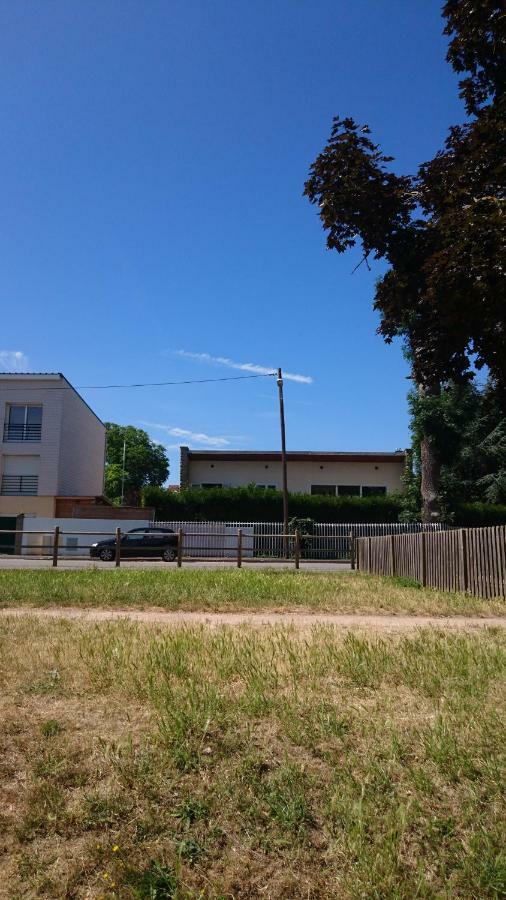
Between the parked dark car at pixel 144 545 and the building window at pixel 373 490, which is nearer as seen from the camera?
the parked dark car at pixel 144 545

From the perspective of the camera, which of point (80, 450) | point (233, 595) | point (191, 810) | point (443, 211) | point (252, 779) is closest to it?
point (191, 810)

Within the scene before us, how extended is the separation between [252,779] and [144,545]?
24.6m

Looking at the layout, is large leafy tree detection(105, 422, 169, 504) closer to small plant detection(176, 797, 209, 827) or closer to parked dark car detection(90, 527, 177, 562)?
parked dark car detection(90, 527, 177, 562)

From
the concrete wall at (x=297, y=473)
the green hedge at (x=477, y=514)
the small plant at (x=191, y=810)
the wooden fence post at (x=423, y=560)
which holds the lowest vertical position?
the small plant at (x=191, y=810)

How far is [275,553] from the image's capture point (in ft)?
109

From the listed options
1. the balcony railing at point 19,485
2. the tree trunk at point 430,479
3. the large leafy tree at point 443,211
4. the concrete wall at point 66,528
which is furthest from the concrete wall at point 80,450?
the large leafy tree at point 443,211

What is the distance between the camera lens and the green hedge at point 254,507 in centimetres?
3742

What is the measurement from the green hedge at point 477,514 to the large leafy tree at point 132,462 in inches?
1949

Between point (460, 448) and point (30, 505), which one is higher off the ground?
point (460, 448)

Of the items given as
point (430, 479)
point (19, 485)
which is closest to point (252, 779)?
point (430, 479)

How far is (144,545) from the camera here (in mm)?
27703

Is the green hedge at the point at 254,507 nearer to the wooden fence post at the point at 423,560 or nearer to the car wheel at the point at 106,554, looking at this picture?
the car wheel at the point at 106,554

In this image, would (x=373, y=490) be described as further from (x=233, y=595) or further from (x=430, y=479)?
(x=233, y=595)

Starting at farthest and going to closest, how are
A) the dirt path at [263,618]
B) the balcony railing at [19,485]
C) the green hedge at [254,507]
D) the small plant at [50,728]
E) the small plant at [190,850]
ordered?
the balcony railing at [19,485] → the green hedge at [254,507] → the dirt path at [263,618] → the small plant at [50,728] → the small plant at [190,850]
